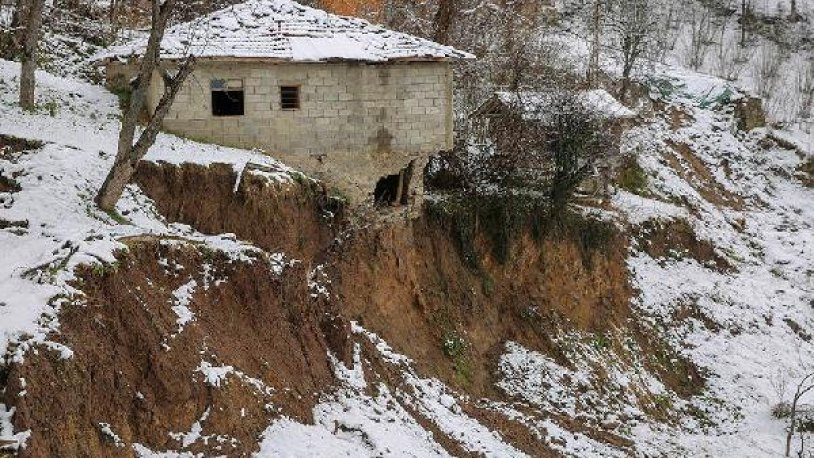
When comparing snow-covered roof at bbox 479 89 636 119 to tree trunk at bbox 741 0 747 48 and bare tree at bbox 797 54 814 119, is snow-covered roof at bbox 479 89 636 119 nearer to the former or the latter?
bare tree at bbox 797 54 814 119

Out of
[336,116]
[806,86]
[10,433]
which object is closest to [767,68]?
[806,86]

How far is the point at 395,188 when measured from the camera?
20.0 m

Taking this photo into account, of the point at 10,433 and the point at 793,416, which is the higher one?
the point at 10,433

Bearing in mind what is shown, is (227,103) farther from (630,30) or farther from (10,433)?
(630,30)

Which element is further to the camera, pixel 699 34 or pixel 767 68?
pixel 699 34

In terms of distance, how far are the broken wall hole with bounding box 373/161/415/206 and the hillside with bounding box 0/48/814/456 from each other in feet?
2.87

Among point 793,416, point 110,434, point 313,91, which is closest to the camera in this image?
point 110,434

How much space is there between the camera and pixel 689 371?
21438mm

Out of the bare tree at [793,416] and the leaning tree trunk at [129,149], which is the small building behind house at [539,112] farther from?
the leaning tree trunk at [129,149]

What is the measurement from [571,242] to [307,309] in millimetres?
11189

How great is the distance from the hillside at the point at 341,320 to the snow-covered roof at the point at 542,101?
116 inches

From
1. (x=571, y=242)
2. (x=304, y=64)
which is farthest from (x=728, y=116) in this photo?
(x=304, y=64)

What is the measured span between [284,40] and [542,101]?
8.89m

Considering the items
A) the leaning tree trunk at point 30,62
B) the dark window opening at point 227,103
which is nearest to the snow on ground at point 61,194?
the leaning tree trunk at point 30,62
